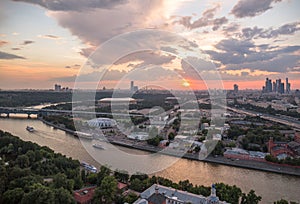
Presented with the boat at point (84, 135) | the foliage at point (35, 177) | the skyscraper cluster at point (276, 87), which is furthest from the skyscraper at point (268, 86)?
the foliage at point (35, 177)

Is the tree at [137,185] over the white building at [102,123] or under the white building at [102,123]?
under

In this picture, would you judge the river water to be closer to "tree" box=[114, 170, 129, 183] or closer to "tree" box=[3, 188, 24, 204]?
"tree" box=[114, 170, 129, 183]

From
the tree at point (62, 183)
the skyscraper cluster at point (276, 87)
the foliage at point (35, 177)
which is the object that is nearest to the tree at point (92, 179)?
the foliage at point (35, 177)

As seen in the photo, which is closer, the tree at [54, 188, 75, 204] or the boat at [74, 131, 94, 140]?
the tree at [54, 188, 75, 204]

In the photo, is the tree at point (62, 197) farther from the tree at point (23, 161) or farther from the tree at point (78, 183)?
the tree at point (23, 161)

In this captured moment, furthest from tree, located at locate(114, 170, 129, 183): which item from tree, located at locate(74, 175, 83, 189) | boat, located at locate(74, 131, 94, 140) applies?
boat, located at locate(74, 131, 94, 140)

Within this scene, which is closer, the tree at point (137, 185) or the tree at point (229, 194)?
the tree at point (229, 194)

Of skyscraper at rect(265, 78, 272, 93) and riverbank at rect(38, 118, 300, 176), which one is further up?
skyscraper at rect(265, 78, 272, 93)

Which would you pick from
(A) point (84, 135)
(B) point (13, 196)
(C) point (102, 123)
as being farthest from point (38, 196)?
(C) point (102, 123)

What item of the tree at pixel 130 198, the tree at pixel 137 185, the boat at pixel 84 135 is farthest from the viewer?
the boat at pixel 84 135

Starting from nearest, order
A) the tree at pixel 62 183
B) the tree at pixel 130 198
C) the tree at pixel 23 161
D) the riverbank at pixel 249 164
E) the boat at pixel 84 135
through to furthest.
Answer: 1. the tree at pixel 130 198
2. the tree at pixel 62 183
3. the tree at pixel 23 161
4. the riverbank at pixel 249 164
5. the boat at pixel 84 135

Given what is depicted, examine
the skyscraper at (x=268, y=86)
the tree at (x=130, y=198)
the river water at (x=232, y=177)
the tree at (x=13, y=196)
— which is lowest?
the river water at (x=232, y=177)

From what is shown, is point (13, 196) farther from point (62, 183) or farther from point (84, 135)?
point (84, 135)
